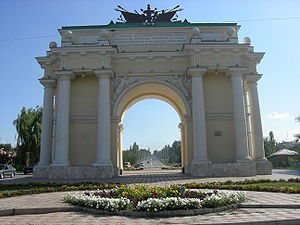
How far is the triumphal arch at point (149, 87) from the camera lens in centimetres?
1966

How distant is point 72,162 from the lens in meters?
20.6

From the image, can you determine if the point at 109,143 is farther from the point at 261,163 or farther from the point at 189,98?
the point at 261,163

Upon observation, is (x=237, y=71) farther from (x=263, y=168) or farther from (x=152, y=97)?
(x=152, y=97)

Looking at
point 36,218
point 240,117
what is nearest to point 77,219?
point 36,218

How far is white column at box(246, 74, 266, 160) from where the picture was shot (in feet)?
68.5

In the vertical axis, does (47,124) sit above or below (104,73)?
below

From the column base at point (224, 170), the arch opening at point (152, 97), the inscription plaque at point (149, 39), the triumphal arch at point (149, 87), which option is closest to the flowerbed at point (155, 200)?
the column base at point (224, 170)

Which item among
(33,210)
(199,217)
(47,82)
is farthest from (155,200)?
(47,82)

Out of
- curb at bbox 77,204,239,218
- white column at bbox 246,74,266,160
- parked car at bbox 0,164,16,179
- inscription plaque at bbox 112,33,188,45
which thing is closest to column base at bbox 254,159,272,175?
white column at bbox 246,74,266,160

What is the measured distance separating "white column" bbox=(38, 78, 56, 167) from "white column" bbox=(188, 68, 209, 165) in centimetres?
1080

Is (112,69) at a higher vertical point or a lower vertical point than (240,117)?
higher

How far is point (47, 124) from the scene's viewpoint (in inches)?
848

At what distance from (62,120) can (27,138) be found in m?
22.8

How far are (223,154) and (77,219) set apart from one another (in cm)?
1516
